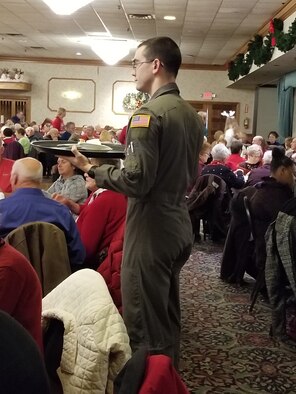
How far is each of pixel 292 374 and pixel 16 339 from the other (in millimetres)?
2674

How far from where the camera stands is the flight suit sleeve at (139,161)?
6.79ft

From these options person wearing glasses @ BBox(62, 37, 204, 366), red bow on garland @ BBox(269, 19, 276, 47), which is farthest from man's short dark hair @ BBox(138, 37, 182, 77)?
red bow on garland @ BBox(269, 19, 276, 47)

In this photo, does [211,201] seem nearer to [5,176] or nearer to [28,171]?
[5,176]

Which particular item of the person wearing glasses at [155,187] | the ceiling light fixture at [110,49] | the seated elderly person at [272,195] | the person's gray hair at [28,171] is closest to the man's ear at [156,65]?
the person wearing glasses at [155,187]

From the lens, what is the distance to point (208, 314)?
13.5 ft

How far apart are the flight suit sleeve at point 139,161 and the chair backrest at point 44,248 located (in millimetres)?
407

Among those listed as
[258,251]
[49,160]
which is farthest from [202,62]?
[258,251]

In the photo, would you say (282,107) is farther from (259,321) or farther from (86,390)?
(86,390)

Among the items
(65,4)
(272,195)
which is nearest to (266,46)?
(65,4)

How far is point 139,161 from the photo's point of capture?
2070 mm

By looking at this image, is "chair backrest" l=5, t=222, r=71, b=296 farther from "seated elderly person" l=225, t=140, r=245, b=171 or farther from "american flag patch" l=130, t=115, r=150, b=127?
"seated elderly person" l=225, t=140, r=245, b=171

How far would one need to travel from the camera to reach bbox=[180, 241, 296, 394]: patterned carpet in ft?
10.0

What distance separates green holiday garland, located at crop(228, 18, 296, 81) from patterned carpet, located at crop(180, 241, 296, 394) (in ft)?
16.4

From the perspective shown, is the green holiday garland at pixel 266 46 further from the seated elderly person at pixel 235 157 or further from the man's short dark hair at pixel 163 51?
the man's short dark hair at pixel 163 51
